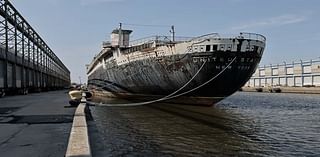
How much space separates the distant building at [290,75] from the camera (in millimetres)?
81125

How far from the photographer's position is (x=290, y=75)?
90.3 meters

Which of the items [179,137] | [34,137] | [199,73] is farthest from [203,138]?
[199,73]

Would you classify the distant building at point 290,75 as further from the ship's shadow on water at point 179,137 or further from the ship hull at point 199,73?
the ship's shadow on water at point 179,137

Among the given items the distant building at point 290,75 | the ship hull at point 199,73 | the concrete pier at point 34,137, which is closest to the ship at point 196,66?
the ship hull at point 199,73

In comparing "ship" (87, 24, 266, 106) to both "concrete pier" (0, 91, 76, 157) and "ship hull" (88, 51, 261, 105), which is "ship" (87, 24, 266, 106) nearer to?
"ship hull" (88, 51, 261, 105)

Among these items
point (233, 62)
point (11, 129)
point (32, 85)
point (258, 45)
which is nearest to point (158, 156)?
point (11, 129)

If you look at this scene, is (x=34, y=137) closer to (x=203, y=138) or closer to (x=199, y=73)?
(x=203, y=138)

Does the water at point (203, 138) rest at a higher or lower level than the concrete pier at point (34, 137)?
lower

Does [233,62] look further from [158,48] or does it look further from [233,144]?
[233,144]

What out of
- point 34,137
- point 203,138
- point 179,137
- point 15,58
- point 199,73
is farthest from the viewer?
point 15,58

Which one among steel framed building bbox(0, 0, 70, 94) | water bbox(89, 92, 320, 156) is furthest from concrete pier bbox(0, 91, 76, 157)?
steel framed building bbox(0, 0, 70, 94)

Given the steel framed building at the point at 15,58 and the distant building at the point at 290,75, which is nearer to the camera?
the steel framed building at the point at 15,58

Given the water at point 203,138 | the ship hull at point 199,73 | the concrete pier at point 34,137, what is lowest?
the water at point 203,138

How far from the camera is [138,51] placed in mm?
33562
